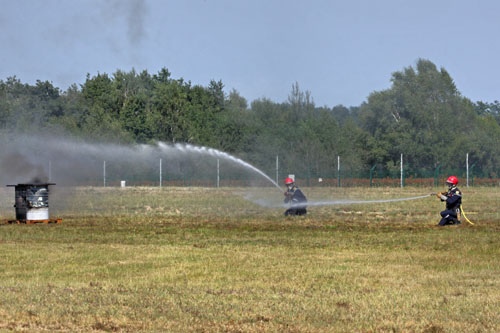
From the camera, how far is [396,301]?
422 inches

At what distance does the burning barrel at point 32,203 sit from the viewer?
24.6 metres

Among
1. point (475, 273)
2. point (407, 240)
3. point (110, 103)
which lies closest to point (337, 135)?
point (110, 103)

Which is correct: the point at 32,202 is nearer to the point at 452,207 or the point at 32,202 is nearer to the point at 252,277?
the point at 252,277

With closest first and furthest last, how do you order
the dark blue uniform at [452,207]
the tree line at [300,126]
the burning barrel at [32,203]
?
1. the dark blue uniform at [452,207]
2. the burning barrel at [32,203]
3. the tree line at [300,126]

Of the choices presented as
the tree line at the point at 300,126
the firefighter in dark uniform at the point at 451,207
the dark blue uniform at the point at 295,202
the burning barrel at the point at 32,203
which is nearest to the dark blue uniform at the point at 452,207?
the firefighter in dark uniform at the point at 451,207

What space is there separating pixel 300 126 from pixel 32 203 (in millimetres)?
64173

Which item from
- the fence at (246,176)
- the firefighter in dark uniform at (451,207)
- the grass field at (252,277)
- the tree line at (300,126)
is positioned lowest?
the grass field at (252,277)

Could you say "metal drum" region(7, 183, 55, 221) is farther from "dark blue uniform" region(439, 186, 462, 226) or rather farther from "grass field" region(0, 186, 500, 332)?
"dark blue uniform" region(439, 186, 462, 226)

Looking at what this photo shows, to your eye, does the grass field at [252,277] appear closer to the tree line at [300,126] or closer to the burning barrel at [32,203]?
the burning barrel at [32,203]

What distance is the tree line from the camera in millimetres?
75875

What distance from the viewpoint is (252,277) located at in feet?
43.0

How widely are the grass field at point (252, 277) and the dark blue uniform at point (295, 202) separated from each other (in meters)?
3.06

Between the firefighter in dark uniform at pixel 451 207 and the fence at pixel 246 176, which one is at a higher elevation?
the fence at pixel 246 176

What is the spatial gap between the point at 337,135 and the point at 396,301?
76.6 metres
